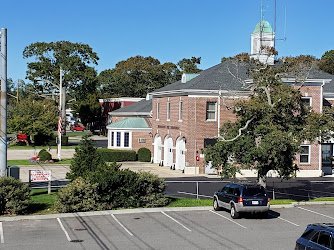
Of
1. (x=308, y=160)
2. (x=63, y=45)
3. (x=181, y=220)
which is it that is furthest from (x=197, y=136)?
(x=63, y=45)

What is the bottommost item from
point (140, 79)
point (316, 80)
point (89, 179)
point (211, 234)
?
point (211, 234)

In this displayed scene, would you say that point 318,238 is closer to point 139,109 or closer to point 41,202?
point 41,202

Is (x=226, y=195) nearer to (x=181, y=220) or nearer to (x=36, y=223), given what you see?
(x=181, y=220)

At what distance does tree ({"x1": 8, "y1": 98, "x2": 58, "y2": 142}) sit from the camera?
64.9 metres

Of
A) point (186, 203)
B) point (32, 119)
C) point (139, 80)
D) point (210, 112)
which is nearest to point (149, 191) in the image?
point (186, 203)

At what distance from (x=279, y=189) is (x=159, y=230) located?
17.8 m

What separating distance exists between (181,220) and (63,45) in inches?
2451

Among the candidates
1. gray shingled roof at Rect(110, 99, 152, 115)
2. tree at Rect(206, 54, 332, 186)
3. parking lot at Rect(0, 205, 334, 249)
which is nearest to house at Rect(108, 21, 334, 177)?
gray shingled roof at Rect(110, 99, 152, 115)

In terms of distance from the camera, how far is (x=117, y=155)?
52.3m

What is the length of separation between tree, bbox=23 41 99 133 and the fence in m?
45.7

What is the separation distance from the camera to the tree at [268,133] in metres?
27.1

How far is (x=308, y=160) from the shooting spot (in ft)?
146

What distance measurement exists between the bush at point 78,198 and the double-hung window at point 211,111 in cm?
2215

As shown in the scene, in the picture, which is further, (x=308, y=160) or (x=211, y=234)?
(x=308, y=160)
